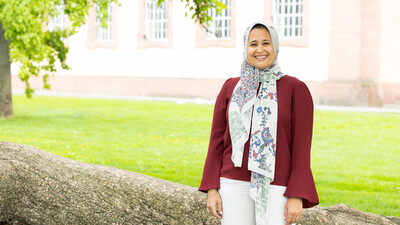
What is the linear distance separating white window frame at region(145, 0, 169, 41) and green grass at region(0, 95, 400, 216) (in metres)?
7.32

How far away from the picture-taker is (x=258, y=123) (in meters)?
3.25

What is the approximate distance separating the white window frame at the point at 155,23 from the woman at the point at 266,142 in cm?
2650

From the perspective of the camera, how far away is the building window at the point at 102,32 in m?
30.4

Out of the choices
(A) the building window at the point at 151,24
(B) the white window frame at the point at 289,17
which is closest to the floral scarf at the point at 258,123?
(B) the white window frame at the point at 289,17

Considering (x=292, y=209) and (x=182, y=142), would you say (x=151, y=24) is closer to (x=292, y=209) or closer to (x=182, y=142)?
(x=182, y=142)

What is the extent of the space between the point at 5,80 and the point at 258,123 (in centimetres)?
1577

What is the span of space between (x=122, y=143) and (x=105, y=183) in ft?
Result: 29.9

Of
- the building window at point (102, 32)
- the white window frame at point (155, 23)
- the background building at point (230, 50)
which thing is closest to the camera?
the background building at point (230, 50)

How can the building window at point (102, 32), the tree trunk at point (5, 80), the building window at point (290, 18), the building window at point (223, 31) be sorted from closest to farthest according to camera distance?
the tree trunk at point (5, 80), the building window at point (290, 18), the building window at point (223, 31), the building window at point (102, 32)

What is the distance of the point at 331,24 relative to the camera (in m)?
24.6

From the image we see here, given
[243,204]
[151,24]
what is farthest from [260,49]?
[151,24]

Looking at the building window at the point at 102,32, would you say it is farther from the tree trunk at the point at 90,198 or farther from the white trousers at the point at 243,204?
the white trousers at the point at 243,204

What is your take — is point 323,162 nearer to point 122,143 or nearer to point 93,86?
point 122,143

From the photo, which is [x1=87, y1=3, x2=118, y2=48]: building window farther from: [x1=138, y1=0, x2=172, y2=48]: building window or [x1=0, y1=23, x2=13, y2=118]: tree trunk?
[x1=0, y1=23, x2=13, y2=118]: tree trunk
